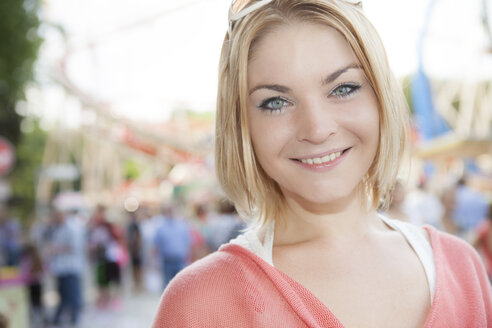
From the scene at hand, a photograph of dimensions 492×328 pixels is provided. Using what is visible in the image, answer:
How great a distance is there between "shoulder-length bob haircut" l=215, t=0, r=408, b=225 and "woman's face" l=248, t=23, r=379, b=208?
0.02 m

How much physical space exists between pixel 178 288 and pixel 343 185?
47 cm

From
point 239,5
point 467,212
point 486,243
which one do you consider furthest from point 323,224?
point 467,212

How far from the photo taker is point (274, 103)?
1.17m

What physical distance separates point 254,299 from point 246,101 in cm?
48

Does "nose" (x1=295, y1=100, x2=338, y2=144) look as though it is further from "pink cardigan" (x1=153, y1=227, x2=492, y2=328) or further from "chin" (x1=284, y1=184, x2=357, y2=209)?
"pink cardigan" (x1=153, y1=227, x2=492, y2=328)

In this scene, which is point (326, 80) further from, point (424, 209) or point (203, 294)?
point (424, 209)

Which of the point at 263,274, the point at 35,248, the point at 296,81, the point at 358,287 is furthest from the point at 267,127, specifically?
the point at 35,248

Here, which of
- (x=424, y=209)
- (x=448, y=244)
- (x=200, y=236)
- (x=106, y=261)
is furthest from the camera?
(x=106, y=261)

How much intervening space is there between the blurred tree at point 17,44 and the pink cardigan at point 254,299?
528 inches

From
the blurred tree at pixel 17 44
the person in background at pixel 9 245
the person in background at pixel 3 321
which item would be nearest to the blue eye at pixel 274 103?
the person in background at pixel 3 321

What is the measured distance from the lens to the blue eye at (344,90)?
115 centimetres

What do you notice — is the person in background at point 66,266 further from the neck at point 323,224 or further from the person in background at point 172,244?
the neck at point 323,224

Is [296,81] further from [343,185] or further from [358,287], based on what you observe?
[358,287]

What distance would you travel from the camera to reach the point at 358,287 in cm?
118
